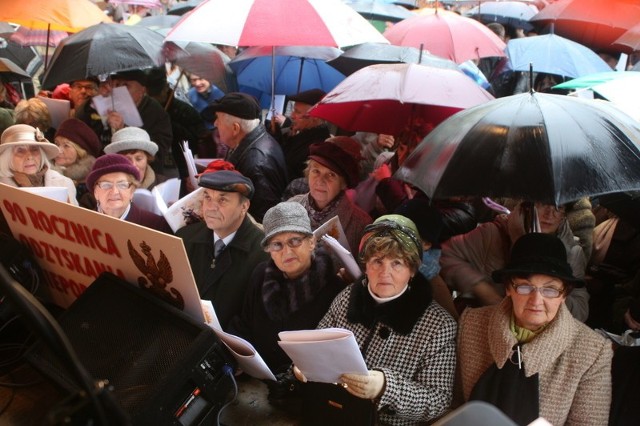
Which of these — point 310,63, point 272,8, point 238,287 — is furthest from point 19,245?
point 310,63

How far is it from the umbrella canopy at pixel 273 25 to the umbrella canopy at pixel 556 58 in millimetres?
2176

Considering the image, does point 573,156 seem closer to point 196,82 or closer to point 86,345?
point 86,345

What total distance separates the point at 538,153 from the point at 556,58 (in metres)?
3.70

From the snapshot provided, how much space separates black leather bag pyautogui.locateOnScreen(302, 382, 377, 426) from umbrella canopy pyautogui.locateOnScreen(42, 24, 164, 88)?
292 cm

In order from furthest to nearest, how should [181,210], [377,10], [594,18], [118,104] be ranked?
[377,10]
[594,18]
[118,104]
[181,210]

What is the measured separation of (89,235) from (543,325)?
5.80 feet

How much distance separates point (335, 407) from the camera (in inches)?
88.6

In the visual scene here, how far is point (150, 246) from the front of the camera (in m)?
1.95

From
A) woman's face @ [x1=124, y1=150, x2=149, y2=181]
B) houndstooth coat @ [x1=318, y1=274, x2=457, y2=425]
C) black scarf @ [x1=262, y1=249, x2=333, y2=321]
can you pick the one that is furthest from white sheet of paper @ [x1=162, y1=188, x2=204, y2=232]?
houndstooth coat @ [x1=318, y1=274, x2=457, y2=425]

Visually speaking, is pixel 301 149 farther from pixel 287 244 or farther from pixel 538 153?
pixel 538 153

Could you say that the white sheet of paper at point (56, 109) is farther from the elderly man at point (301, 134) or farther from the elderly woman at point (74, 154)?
the elderly man at point (301, 134)

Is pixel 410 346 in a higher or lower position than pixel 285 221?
lower

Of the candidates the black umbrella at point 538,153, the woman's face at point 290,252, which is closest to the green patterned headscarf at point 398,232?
the black umbrella at point 538,153

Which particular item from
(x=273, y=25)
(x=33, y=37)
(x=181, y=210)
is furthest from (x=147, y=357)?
(x=33, y=37)
